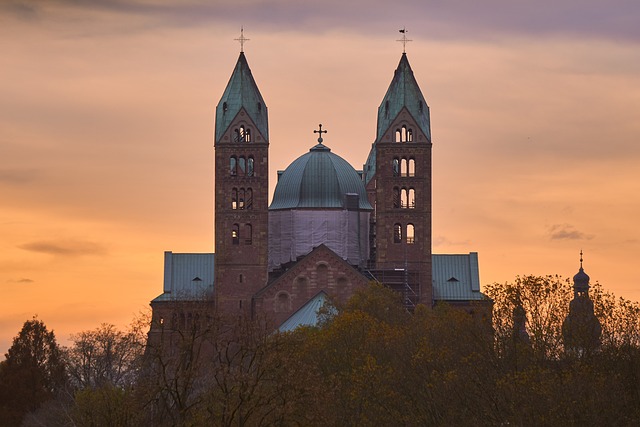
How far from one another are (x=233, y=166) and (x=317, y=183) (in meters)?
11.7

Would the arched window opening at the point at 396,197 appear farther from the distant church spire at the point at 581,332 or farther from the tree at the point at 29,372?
the distant church spire at the point at 581,332

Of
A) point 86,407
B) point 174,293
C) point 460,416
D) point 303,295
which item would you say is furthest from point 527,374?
point 174,293

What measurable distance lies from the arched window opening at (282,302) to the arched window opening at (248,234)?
5.07 m

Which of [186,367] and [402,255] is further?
[402,255]

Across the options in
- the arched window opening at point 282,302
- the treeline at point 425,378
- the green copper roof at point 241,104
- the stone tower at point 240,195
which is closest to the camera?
the treeline at point 425,378

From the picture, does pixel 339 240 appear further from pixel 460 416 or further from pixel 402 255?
pixel 460 416

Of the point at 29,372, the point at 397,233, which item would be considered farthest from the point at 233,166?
the point at 29,372

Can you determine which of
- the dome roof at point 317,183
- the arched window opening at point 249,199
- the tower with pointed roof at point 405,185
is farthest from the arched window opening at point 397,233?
the arched window opening at point 249,199

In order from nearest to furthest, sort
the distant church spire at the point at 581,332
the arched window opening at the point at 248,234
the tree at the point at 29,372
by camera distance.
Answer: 1. the distant church spire at the point at 581,332
2. the tree at the point at 29,372
3. the arched window opening at the point at 248,234

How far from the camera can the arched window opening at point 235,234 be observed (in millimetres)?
145000

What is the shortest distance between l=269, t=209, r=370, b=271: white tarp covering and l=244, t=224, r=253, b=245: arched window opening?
5.87m

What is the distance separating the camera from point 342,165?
518 feet

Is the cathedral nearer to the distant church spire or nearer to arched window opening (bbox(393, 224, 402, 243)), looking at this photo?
arched window opening (bbox(393, 224, 402, 243))

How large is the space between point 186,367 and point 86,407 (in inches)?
753
